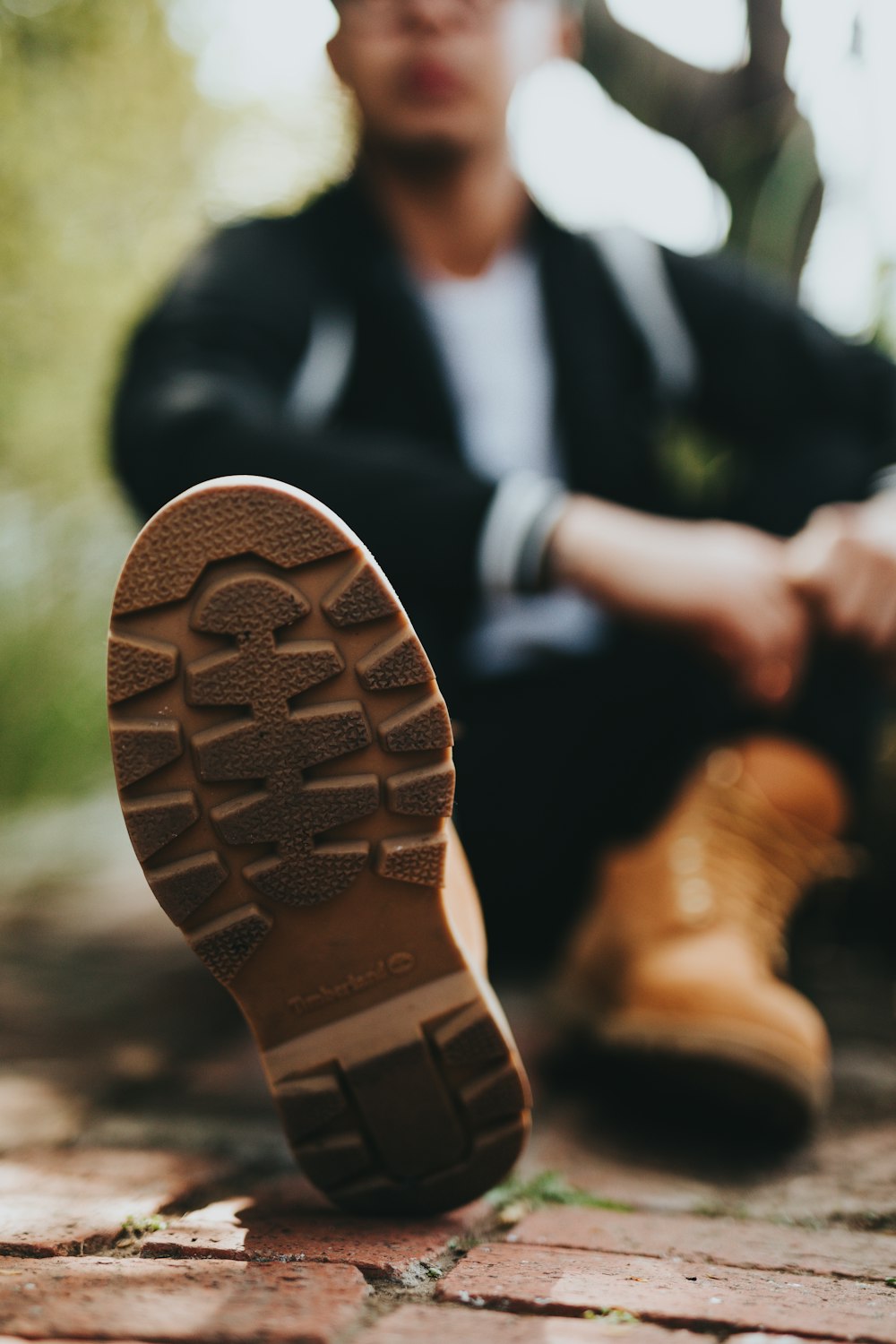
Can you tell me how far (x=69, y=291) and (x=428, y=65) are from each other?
1.59 meters

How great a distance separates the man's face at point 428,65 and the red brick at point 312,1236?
1059 millimetres

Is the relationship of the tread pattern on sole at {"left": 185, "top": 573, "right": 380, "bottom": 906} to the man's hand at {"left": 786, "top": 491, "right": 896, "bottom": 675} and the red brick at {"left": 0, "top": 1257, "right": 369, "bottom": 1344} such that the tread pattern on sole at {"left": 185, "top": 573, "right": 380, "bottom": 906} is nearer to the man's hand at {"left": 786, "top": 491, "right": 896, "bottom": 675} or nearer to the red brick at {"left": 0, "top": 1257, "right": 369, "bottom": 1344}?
the red brick at {"left": 0, "top": 1257, "right": 369, "bottom": 1344}

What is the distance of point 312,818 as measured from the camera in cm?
62

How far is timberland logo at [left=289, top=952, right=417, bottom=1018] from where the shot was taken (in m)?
0.63

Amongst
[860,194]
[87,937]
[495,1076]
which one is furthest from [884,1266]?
[860,194]

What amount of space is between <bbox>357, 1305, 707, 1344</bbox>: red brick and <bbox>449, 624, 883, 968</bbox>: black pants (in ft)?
2.25

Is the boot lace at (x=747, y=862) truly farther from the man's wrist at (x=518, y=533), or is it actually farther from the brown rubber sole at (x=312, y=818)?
the brown rubber sole at (x=312, y=818)

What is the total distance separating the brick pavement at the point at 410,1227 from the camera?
1.71 ft

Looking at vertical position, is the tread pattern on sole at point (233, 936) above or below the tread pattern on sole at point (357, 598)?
below

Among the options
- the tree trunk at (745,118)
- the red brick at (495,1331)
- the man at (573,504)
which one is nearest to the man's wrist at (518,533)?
the man at (573,504)

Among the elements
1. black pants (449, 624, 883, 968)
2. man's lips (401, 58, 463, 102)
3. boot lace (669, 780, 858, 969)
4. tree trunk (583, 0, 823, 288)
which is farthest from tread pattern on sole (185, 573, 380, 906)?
tree trunk (583, 0, 823, 288)

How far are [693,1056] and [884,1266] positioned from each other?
0.73ft

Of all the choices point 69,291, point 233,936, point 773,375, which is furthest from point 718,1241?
point 69,291

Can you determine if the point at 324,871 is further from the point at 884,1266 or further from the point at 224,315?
the point at 224,315
